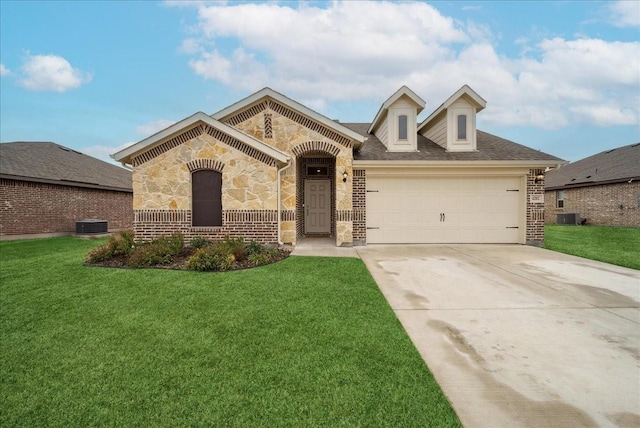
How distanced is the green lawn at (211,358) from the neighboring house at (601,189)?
2129 centimetres

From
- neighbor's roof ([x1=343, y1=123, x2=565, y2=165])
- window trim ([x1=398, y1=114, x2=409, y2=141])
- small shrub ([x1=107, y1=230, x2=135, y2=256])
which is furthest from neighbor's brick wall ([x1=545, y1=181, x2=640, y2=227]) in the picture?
small shrub ([x1=107, y1=230, x2=135, y2=256])

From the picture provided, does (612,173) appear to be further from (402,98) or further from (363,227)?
(363,227)

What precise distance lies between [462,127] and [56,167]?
20.7 meters

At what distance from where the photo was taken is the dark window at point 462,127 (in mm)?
11891

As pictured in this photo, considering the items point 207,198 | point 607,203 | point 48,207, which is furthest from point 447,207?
point 48,207

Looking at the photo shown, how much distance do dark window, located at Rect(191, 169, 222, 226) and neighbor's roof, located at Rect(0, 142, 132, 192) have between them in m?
10.4

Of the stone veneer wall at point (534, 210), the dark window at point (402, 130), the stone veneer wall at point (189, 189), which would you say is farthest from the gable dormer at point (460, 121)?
the stone veneer wall at point (189, 189)

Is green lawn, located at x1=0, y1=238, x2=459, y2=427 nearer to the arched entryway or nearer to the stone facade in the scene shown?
the stone facade

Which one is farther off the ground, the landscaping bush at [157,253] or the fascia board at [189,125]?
the fascia board at [189,125]

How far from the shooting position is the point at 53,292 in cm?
560

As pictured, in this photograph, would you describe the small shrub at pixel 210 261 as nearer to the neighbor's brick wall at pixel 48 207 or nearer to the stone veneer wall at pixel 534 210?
the stone veneer wall at pixel 534 210

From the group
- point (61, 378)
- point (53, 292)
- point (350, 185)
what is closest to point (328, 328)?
point (61, 378)

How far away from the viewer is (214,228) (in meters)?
9.56

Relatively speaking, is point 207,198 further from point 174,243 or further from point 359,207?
point 359,207
